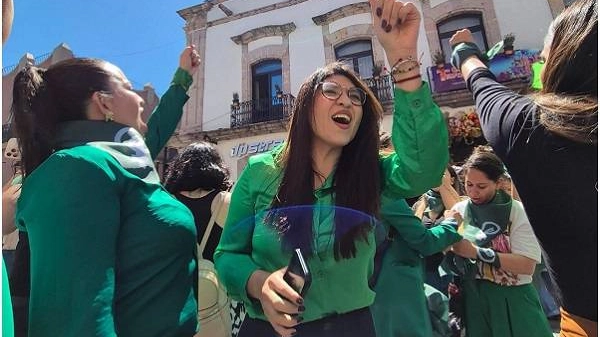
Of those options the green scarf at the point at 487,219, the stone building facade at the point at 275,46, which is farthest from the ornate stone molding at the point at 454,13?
the green scarf at the point at 487,219

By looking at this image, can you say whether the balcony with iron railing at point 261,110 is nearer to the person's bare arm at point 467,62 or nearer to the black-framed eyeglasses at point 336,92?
the person's bare arm at point 467,62

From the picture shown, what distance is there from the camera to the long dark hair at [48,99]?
1.25 metres

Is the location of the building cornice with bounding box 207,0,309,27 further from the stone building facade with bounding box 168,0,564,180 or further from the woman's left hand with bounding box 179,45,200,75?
the woman's left hand with bounding box 179,45,200,75

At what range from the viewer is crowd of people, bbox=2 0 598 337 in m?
0.92

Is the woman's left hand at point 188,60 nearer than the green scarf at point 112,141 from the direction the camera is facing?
No

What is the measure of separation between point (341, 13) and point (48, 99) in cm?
1039

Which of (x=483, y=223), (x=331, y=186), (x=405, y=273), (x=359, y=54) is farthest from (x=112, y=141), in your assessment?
(x=359, y=54)

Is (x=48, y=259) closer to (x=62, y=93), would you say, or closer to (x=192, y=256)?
(x=192, y=256)

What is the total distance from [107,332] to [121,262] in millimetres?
203

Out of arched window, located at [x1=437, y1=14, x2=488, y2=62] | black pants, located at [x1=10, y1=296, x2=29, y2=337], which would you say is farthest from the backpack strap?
arched window, located at [x1=437, y1=14, x2=488, y2=62]

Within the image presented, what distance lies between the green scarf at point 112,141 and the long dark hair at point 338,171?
0.40 m

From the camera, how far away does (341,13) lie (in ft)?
35.3

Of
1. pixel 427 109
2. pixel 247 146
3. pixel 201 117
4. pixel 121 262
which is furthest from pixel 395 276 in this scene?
pixel 201 117

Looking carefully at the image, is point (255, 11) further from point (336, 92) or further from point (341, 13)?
point (336, 92)
